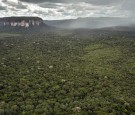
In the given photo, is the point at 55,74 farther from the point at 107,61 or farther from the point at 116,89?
the point at 107,61

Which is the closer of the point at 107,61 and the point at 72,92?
the point at 72,92

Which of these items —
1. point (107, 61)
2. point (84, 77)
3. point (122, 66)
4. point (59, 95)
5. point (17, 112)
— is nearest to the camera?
point (17, 112)

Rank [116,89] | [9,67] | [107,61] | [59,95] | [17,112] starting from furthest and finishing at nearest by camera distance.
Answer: [107,61] < [9,67] < [116,89] < [59,95] < [17,112]

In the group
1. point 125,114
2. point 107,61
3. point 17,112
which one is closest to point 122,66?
point 107,61

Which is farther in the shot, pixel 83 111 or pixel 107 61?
pixel 107 61

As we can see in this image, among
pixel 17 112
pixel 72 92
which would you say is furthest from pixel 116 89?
pixel 17 112

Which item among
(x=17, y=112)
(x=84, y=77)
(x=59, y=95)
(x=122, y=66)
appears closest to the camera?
(x=17, y=112)

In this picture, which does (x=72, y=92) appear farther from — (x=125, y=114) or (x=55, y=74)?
(x=55, y=74)

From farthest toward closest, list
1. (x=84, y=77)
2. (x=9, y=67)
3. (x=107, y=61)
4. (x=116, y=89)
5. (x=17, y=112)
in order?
(x=107, y=61) → (x=9, y=67) → (x=84, y=77) → (x=116, y=89) → (x=17, y=112)
